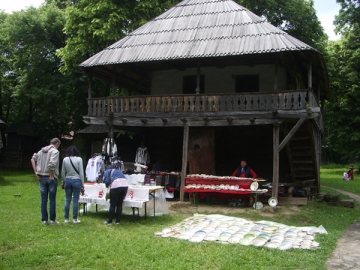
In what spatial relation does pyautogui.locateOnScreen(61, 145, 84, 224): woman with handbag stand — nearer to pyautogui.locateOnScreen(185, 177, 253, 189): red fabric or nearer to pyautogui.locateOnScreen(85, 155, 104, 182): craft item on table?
pyautogui.locateOnScreen(85, 155, 104, 182): craft item on table

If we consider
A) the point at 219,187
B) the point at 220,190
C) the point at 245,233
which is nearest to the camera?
the point at 245,233

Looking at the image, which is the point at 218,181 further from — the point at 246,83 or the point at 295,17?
the point at 295,17

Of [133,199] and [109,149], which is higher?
[109,149]

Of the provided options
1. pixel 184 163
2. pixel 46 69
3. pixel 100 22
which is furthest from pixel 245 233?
pixel 46 69

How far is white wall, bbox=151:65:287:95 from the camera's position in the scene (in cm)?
1584

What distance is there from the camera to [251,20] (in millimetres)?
14586

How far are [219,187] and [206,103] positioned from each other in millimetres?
2875

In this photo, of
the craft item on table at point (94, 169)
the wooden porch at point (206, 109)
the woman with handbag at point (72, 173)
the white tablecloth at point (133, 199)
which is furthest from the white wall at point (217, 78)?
the woman with handbag at point (72, 173)

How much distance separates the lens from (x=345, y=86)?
29969 mm

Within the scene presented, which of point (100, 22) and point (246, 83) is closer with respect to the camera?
point (246, 83)

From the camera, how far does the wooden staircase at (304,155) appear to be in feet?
47.9

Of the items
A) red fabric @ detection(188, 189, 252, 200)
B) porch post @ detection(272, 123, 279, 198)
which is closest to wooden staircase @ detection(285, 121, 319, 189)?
porch post @ detection(272, 123, 279, 198)

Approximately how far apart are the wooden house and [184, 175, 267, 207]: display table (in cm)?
62

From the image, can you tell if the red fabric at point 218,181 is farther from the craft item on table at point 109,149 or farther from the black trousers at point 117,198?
the black trousers at point 117,198
